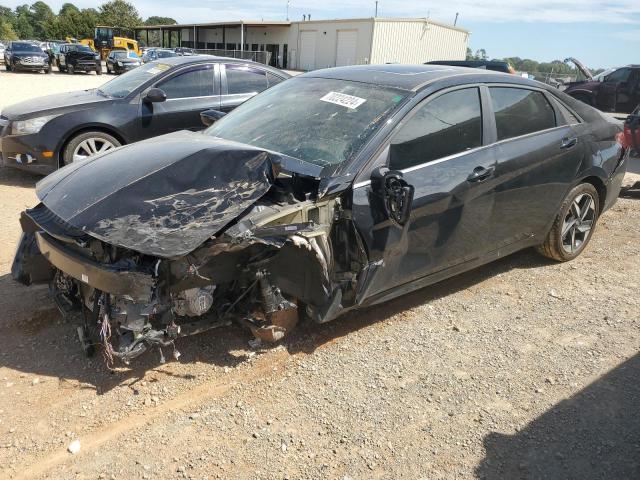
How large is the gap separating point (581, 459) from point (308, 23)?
4590 centimetres

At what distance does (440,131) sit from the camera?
3.57m

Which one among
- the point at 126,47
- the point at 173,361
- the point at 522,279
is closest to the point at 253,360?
the point at 173,361

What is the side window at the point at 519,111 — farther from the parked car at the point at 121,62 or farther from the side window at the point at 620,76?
the parked car at the point at 121,62

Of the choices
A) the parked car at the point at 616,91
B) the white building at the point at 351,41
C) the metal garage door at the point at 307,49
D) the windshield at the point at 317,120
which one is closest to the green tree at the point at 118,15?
the white building at the point at 351,41

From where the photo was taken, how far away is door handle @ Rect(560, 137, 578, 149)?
14.3 feet

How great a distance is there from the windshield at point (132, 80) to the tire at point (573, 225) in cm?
532

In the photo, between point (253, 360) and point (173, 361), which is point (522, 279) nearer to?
point (253, 360)

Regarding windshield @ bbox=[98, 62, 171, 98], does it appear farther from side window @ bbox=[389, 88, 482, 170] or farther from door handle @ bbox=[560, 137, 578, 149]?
door handle @ bbox=[560, 137, 578, 149]

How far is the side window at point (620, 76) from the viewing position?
16.9 m

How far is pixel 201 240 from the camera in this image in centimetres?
266

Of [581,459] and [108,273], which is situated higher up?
[108,273]

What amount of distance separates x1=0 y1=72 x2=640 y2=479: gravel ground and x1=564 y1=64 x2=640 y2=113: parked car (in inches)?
605

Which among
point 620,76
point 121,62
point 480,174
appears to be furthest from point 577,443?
point 121,62

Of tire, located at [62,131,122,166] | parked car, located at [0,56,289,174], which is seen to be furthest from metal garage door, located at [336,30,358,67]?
tire, located at [62,131,122,166]
